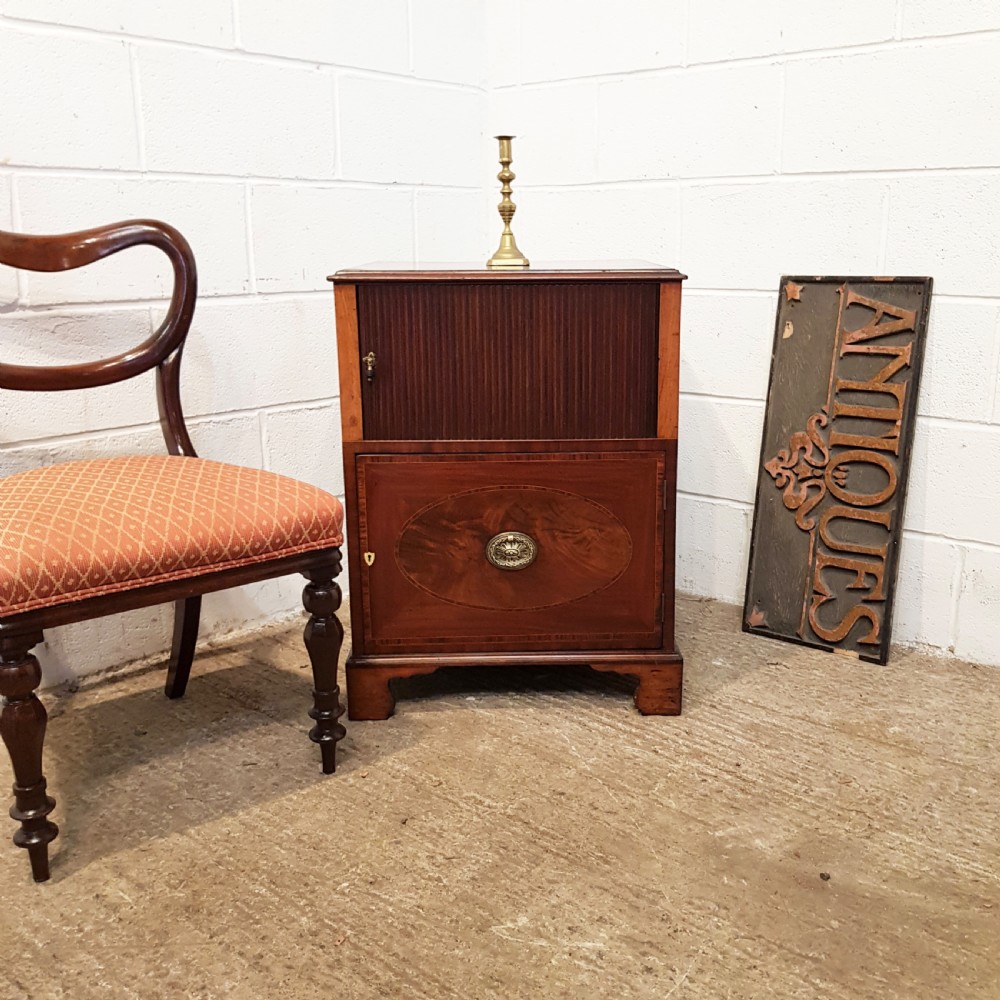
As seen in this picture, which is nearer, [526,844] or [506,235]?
[526,844]

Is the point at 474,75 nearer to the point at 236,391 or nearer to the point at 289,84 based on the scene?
the point at 289,84

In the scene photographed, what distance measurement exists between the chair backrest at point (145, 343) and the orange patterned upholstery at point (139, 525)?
15cm

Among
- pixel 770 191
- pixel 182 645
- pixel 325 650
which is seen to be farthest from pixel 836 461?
pixel 182 645

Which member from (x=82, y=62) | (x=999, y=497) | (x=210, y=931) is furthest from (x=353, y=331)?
(x=999, y=497)

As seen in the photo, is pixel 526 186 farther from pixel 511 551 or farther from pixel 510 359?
pixel 511 551

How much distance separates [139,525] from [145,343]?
48cm

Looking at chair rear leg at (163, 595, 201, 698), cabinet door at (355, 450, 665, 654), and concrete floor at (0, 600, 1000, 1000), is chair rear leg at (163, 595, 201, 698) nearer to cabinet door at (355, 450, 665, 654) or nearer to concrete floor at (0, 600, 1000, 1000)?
concrete floor at (0, 600, 1000, 1000)

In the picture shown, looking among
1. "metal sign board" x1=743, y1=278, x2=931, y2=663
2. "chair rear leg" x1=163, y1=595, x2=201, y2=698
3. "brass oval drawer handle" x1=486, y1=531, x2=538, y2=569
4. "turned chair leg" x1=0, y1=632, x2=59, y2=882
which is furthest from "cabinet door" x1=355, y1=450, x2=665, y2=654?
"turned chair leg" x1=0, y1=632, x2=59, y2=882

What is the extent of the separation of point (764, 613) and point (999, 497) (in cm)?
49

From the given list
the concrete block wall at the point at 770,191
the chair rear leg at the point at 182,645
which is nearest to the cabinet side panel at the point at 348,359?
the chair rear leg at the point at 182,645

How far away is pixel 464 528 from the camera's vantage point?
1.70 meters

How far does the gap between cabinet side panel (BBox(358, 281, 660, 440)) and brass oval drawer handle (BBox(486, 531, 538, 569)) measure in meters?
0.17

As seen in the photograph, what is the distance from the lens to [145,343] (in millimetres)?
1684

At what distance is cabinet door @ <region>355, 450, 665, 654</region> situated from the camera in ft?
5.49
